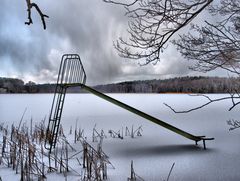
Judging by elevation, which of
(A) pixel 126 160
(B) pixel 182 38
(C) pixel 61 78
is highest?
(B) pixel 182 38

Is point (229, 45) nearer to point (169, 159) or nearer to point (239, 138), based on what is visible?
point (169, 159)

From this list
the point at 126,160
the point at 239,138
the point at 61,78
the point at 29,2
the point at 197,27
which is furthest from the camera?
the point at 239,138

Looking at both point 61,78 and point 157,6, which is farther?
point 61,78

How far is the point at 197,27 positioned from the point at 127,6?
7.09 feet

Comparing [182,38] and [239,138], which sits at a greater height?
[182,38]

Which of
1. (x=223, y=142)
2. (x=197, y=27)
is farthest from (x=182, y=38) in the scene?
(x=223, y=142)

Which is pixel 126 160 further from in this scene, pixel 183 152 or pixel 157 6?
pixel 157 6

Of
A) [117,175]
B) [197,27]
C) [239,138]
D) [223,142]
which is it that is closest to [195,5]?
[197,27]

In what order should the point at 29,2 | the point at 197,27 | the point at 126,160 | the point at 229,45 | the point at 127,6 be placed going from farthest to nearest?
1. the point at 126,160
2. the point at 197,27
3. the point at 229,45
4. the point at 127,6
5. the point at 29,2

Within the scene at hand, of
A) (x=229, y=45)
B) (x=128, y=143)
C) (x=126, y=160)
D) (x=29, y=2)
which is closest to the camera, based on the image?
(x=29, y=2)

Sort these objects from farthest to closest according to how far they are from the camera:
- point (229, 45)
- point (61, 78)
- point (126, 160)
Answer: point (61, 78) → point (126, 160) → point (229, 45)

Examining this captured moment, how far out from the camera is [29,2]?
106 inches

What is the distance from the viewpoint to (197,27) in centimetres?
558

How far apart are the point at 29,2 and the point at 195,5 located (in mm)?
3047
